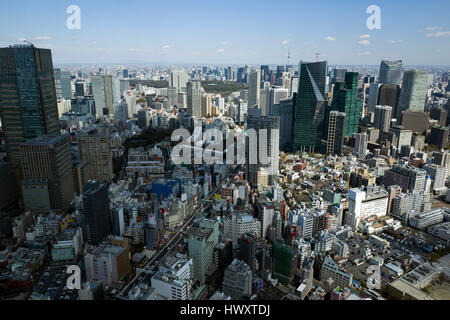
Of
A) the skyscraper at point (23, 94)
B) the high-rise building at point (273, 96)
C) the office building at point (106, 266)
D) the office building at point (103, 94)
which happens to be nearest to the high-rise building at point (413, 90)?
the high-rise building at point (273, 96)

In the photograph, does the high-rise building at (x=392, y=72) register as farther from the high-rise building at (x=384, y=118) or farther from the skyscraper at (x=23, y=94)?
the skyscraper at (x=23, y=94)

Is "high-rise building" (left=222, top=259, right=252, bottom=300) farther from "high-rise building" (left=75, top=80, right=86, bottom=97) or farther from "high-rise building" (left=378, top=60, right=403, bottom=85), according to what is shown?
"high-rise building" (left=75, top=80, right=86, bottom=97)

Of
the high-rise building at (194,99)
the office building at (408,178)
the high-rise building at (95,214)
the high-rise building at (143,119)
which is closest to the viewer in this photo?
the high-rise building at (95,214)

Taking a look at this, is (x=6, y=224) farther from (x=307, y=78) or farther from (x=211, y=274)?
(x=307, y=78)

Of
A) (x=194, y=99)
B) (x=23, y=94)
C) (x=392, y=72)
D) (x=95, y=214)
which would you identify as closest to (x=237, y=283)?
(x=95, y=214)

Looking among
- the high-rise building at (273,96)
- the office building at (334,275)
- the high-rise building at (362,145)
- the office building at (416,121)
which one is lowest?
the office building at (334,275)

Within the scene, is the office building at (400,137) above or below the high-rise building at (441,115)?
below

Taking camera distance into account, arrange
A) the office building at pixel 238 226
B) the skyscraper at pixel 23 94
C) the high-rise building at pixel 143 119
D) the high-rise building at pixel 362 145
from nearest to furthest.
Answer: the office building at pixel 238 226 < the skyscraper at pixel 23 94 < the high-rise building at pixel 362 145 < the high-rise building at pixel 143 119
